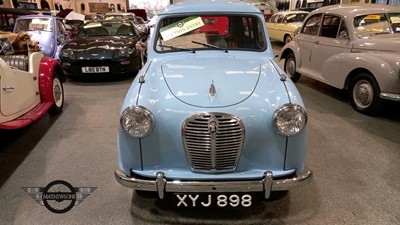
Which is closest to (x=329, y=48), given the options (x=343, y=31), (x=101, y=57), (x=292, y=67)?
(x=343, y=31)

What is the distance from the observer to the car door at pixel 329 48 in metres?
5.06

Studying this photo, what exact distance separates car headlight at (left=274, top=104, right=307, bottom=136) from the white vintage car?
8.39 feet

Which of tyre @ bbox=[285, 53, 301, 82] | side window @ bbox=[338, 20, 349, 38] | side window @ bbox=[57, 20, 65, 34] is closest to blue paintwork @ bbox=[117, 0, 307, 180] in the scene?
side window @ bbox=[338, 20, 349, 38]

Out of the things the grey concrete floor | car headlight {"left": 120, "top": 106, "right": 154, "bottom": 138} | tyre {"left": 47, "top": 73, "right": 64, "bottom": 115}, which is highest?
car headlight {"left": 120, "top": 106, "right": 154, "bottom": 138}

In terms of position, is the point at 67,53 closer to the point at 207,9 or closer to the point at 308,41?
the point at 207,9

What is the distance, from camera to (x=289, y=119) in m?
2.01

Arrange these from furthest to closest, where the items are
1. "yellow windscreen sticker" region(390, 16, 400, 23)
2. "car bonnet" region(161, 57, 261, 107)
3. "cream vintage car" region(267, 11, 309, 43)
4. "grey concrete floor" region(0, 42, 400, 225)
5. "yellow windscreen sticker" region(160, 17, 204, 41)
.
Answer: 1. "cream vintage car" region(267, 11, 309, 43)
2. "yellow windscreen sticker" region(390, 16, 400, 23)
3. "yellow windscreen sticker" region(160, 17, 204, 41)
4. "grey concrete floor" region(0, 42, 400, 225)
5. "car bonnet" region(161, 57, 261, 107)

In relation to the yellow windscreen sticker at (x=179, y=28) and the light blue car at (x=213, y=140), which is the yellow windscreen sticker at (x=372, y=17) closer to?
the yellow windscreen sticker at (x=179, y=28)

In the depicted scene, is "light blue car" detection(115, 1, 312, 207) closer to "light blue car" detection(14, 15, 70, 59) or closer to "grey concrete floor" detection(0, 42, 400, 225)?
"grey concrete floor" detection(0, 42, 400, 225)

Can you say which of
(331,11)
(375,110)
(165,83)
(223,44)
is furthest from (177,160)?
(331,11)

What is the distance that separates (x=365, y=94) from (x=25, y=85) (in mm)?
4549

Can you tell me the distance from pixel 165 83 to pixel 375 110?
3457 mm

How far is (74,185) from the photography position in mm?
2787

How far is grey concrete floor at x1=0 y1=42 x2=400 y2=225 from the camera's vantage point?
2361mm
